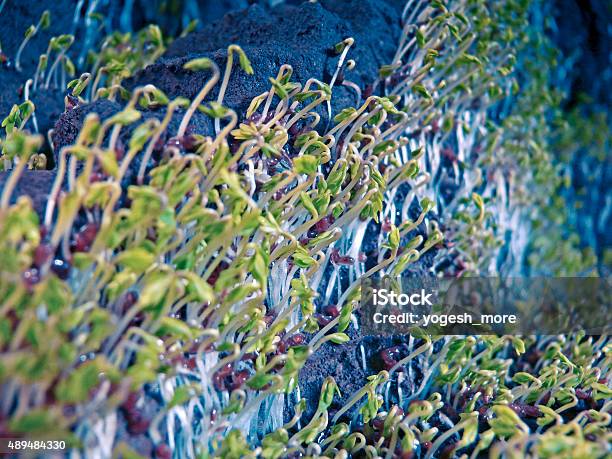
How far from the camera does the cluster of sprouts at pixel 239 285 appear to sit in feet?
2.11

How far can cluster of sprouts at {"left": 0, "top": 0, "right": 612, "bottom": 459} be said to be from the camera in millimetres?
645

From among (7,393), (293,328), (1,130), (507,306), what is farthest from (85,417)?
(507,306)

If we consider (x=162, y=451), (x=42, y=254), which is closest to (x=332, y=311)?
(x=162, y=451)

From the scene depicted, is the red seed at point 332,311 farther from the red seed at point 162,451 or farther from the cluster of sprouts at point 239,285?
the red seed at point 162,451

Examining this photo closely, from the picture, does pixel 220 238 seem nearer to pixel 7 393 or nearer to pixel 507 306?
pixel 7 393

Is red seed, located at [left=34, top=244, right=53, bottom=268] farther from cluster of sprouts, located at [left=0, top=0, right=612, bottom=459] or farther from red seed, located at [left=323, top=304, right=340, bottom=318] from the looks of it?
red seed, located at [left=323, top=304, right=340, bottom=318]

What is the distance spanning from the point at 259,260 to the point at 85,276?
22 centimetres

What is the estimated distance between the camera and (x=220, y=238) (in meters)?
0.78

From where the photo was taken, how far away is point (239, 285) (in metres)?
0.81

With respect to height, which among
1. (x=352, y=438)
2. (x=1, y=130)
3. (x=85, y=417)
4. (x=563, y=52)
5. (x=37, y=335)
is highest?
(x=563, y=52)

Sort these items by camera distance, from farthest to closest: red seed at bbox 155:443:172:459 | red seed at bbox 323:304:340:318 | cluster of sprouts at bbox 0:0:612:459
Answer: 1. red seed at bbox 323:304:340:318
2. red seed at bbox 155:443:172:459
3. cluster of sprouts at bbox 0:0:612:459

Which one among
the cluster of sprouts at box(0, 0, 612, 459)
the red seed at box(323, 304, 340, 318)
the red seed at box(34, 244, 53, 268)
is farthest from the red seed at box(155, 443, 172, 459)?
the red seed at box(323, 304, 340, 318)

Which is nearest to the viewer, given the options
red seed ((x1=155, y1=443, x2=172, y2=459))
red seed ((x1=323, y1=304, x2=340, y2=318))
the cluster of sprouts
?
the cluster of sprouts

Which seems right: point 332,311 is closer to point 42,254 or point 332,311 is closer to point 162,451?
point 162,451
